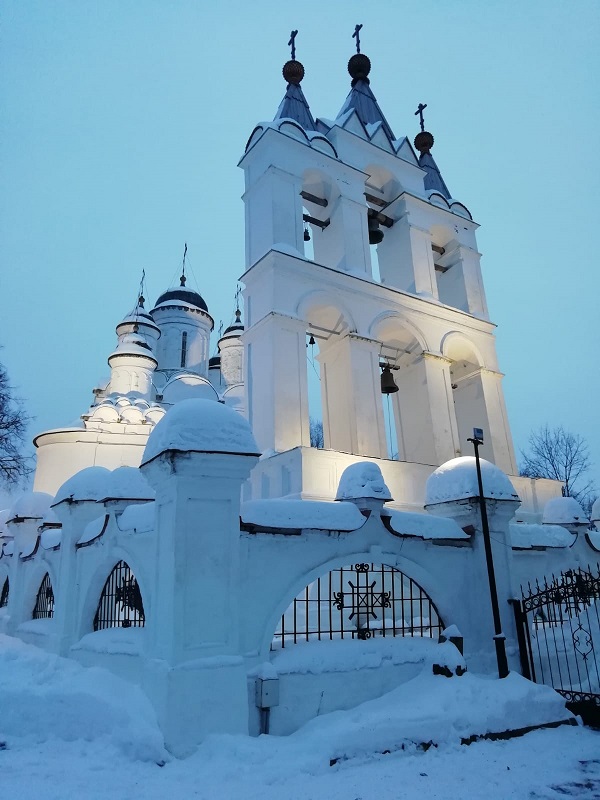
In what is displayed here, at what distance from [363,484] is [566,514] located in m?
5.07

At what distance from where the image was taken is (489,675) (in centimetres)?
695

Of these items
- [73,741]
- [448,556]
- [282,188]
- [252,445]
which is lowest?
[73,741]

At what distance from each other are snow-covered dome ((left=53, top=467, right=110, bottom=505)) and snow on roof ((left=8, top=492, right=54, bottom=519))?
10.2 ft

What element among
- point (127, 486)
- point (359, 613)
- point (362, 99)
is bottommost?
point (359, 613)

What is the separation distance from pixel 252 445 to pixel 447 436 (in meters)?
9.97

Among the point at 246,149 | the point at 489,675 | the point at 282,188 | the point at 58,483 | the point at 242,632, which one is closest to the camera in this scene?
the point at 242,632

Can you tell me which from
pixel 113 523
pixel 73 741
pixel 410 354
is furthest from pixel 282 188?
pixel 73 741

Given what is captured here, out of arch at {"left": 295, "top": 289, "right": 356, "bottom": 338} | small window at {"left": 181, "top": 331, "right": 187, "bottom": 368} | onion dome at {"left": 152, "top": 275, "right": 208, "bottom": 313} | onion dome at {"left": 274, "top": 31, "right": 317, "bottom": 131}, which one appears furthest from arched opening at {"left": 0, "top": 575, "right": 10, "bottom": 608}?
onion dome at {"left": 152, "top": 275, "right": 208, "bottom": 313}

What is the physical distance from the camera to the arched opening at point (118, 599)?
282 inches

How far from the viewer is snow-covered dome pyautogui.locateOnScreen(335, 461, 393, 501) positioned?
262 inches

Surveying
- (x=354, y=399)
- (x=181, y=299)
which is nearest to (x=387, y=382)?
(x=354, y=399)

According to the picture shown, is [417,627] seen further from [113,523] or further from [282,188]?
[282,188]

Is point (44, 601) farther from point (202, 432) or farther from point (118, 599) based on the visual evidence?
point (202, 432)

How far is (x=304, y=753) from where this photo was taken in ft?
15.4
